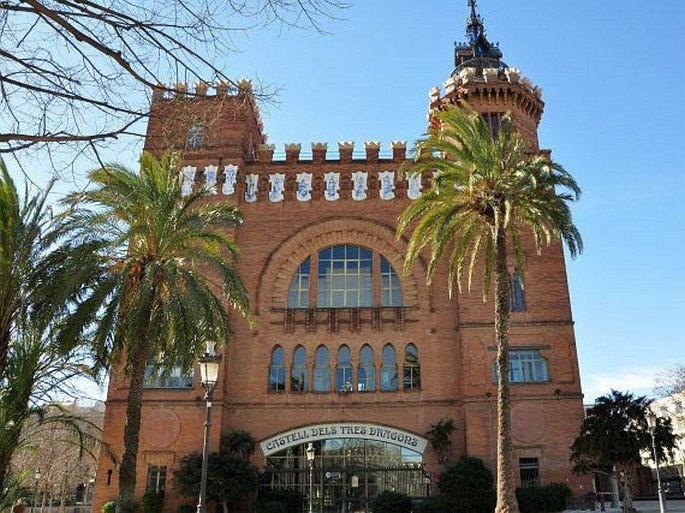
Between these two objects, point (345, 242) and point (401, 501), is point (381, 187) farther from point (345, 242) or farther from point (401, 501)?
point (401, 501)

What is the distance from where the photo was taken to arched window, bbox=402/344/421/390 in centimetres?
2734

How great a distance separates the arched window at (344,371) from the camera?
27.5 m

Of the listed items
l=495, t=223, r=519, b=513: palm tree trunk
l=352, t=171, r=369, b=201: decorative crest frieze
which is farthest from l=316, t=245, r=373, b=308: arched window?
l=495, t=223, r=519, b=513: palm tree trunk

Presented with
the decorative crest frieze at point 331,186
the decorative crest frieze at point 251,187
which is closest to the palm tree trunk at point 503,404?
the decorative crest frieze at point 331,186

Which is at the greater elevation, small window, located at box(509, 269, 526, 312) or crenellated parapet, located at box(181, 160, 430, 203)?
crenellated parapet, located at box(181, 160, 430, 203)

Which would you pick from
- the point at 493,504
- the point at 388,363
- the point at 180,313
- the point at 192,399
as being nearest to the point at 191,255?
the point at 180,313

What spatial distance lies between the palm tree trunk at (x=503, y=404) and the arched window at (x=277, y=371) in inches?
481

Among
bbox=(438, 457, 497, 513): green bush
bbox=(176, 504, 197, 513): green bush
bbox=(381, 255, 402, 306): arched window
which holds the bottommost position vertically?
bbox=(176, 504, 197, 513): green bush

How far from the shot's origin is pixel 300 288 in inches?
1154

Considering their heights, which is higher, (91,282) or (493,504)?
(91,282)

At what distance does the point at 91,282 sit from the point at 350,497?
14569 mm

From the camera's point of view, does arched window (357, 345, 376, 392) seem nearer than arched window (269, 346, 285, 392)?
Yes

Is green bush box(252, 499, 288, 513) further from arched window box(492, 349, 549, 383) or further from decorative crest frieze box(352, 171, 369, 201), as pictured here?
decorative crest frieze box(352, 171, 369, 201)

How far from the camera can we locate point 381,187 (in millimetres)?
30328
